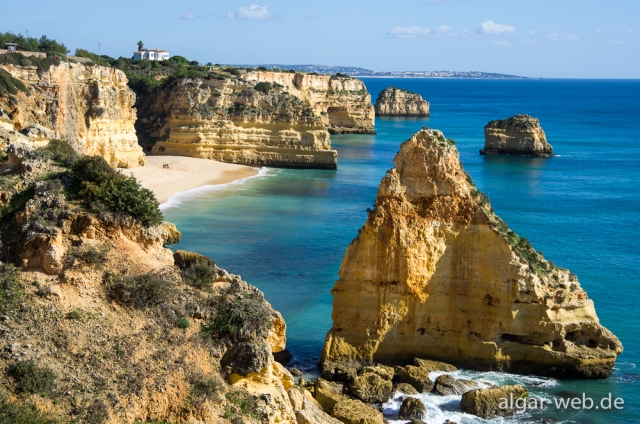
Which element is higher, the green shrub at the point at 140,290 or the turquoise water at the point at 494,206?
the green shrub at the point at 140,290

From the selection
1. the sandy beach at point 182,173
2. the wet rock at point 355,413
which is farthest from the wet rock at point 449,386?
the sandy beach at point 182,173

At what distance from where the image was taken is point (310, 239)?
3978cm

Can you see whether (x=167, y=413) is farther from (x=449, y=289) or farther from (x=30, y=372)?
(x=449, y=289)

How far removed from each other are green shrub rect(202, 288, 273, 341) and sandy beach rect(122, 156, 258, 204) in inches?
1399

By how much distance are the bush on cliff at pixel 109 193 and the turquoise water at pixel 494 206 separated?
→ 8.02 m

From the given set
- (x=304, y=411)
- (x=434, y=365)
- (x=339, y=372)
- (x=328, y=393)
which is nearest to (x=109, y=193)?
(x=304, y=411)

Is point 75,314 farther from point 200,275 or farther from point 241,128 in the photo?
point 241,128

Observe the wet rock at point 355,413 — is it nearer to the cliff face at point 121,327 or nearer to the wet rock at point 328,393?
the wet rock at point 328,393

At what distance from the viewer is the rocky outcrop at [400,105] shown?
133 meters

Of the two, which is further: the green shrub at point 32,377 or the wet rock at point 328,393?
the wet rock at point 328,393

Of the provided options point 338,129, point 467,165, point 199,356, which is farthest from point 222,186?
point 338,129

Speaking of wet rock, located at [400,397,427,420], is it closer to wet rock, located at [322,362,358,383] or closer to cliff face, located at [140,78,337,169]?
wet rock, located at [322,362,358,383]

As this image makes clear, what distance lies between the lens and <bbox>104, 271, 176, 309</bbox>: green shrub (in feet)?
44.2

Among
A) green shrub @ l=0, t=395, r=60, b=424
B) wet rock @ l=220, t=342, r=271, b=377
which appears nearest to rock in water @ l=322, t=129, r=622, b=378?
wet rock @ l=220, t=342, r=271, b=377
